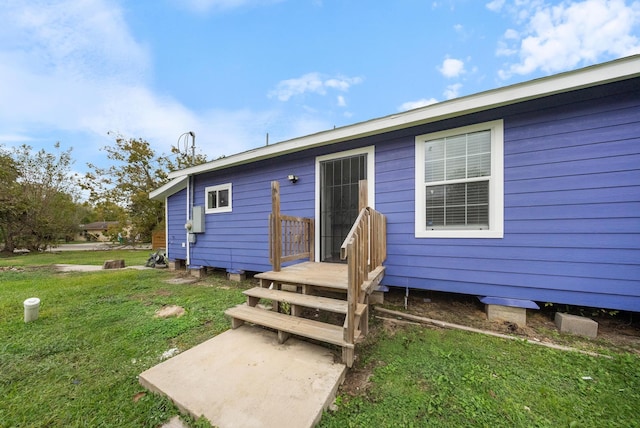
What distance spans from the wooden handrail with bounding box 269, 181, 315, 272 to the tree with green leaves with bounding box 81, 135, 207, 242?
1354 centimetres

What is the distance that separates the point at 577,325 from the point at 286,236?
356 cm

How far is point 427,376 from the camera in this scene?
5.96 ft

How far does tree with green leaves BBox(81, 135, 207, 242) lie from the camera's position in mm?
13398

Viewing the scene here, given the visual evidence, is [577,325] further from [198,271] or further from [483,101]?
[198,271]

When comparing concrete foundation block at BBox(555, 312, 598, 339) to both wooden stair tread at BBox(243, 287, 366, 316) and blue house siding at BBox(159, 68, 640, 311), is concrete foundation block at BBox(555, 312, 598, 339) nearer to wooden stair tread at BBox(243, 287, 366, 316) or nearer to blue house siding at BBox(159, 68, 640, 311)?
blue house siding at BBox(159, 68, 640, 311)

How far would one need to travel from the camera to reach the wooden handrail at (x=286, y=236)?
9.91ft

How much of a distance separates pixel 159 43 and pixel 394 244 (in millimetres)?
9099

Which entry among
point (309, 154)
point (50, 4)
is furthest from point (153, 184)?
point (309, 154)

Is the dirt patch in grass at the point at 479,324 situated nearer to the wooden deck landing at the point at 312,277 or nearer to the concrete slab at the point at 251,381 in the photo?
the concrete slab at the point at 251,381

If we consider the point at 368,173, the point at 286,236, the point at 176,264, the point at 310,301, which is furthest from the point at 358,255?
the point at 176,264

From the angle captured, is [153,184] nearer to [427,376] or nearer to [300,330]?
[300,330]

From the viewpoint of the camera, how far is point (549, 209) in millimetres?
2572

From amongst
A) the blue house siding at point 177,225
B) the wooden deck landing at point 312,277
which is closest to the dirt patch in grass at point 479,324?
the wooden deck landing at point 312,277

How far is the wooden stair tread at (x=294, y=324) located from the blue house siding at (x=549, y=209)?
1636 mm
